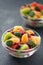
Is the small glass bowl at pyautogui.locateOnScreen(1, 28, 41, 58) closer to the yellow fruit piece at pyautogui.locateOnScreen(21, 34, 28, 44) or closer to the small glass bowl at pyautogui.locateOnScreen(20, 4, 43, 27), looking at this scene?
the yellow fruit piece at pyautogui.locateOnScreen(21, 34, 28, 44)

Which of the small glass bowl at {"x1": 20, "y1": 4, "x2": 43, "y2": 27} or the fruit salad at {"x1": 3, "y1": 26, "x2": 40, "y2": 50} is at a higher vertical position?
the small glass bowl at {"x1": 20, "y1": 4, "x2": 43, "y2": 27}

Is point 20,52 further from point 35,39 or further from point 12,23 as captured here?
point 12,23

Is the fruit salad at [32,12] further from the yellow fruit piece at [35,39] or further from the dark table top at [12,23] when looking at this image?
the yellow fruit piece at [35,39]

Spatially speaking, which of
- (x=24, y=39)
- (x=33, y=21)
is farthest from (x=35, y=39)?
(x=33, y=21)

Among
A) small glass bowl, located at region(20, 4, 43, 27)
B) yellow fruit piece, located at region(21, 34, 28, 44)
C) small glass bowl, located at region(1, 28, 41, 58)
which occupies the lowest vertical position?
small glass bowl, located at region(1, 28, 41, 58)

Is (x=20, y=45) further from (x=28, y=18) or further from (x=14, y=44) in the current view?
(x=28, y=18)

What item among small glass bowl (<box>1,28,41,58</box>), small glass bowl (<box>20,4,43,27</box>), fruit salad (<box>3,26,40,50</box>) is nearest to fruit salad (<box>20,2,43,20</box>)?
small glass bowl (<box>20,4,43,27</box>)

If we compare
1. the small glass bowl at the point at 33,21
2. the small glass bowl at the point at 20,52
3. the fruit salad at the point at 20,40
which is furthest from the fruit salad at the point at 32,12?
the small glass bowl at the point at 20,52

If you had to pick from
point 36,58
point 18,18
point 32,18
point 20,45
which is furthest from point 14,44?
point 18,18

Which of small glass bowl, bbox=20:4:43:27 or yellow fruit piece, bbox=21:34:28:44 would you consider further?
small glass bowl, bbox=20:4:43:27
